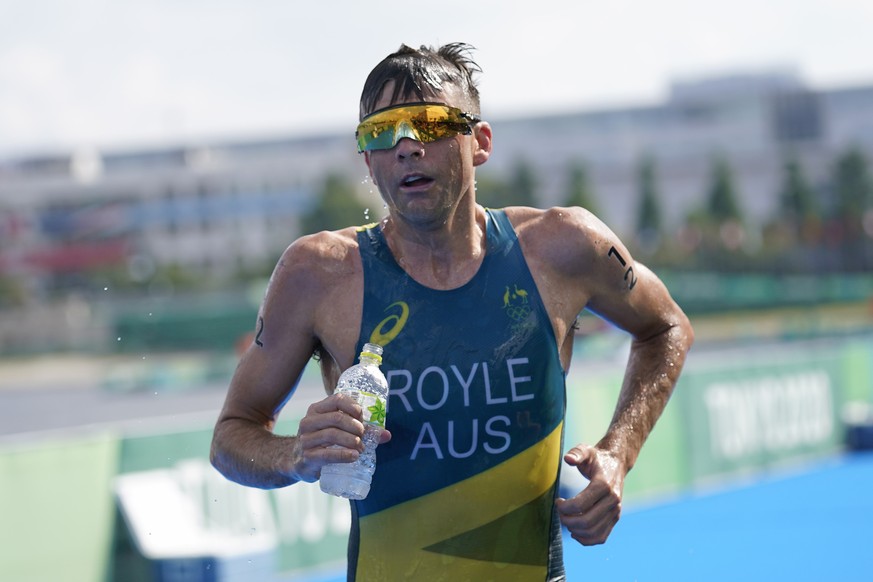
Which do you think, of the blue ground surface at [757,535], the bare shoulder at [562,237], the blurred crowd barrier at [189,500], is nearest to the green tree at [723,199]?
the blue ground surface at [757,535]

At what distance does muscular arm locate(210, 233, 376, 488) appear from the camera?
2941 millimetres

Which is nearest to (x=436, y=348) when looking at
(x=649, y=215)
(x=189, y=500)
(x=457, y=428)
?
(x=457, y=428)

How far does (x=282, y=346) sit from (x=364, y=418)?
418mm

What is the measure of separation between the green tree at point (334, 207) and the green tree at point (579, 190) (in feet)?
40.0

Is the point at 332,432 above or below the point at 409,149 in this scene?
below

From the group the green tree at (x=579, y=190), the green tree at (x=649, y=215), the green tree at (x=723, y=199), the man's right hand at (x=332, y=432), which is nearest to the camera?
the man's right hand at (x=332, y=432)

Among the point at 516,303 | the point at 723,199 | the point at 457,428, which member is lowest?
the point at 723,199

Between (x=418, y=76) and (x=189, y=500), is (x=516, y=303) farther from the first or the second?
(x=189, y=500)

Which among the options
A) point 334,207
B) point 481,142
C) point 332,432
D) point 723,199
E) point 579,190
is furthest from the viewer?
point 723,199

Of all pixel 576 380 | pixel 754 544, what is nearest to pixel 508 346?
pixel 754 544

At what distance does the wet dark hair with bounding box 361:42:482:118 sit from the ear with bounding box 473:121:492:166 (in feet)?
0.14

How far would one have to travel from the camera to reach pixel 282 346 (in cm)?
302

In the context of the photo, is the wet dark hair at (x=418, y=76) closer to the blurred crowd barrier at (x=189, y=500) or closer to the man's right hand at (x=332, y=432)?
the man's right hand at (x=332, y=432)

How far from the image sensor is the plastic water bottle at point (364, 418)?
271cm
